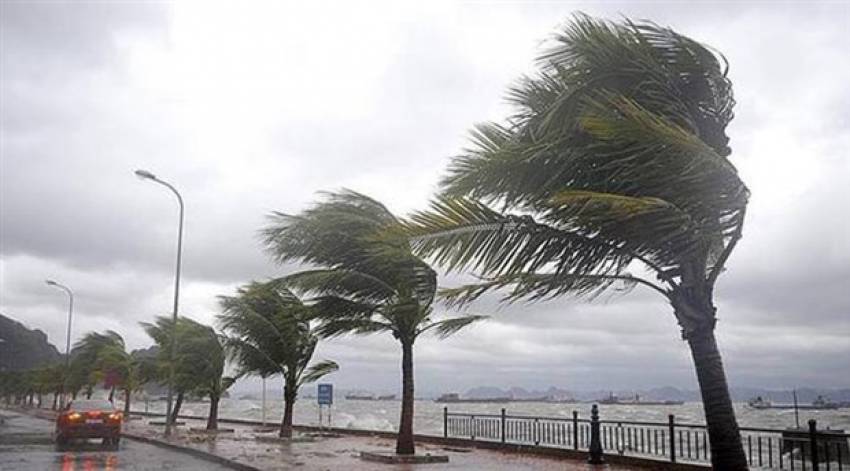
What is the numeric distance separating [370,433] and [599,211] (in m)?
23.9

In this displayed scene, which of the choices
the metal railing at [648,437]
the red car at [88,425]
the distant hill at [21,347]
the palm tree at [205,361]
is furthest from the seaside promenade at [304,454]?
the distant hill at [21,347]

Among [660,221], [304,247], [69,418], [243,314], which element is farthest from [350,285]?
[69,418]

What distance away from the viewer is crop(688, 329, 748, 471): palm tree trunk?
8.56 m

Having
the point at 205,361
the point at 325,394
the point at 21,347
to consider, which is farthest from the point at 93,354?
the point at 21,347

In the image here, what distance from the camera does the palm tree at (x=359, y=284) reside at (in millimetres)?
18906

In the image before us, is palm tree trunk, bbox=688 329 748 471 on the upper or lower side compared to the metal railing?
upper

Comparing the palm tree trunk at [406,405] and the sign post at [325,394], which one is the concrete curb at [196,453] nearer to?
the palm tree trunk at [406,405]

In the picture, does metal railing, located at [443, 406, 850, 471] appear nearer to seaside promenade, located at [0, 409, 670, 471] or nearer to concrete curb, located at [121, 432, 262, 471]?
seaside promenade, located at [0, 409, 670, 471]

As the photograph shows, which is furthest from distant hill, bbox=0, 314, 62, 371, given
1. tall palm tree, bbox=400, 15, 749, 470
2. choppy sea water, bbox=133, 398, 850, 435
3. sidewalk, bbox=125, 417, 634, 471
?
tall palm tree, bbox=400, 15, 749, 470

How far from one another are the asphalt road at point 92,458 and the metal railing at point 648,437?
27.0ft

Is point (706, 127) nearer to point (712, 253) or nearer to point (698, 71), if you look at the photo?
point (698, 71)

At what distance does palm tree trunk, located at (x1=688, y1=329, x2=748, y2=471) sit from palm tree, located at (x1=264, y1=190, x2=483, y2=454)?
33.2 feet

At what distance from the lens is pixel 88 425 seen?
27.8 meters

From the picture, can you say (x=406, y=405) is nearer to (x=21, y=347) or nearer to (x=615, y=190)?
(x=615, y=190)
